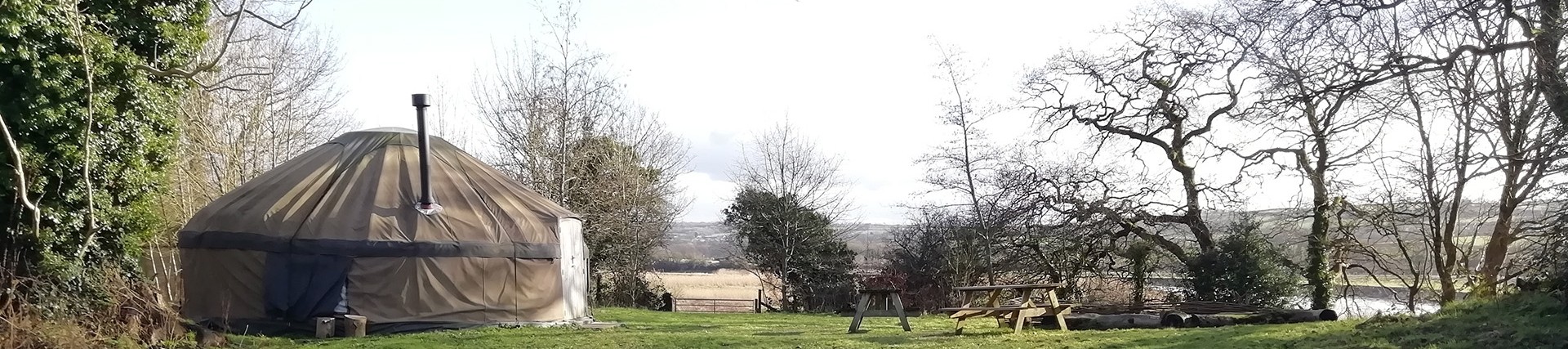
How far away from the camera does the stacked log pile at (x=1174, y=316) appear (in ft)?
38.7

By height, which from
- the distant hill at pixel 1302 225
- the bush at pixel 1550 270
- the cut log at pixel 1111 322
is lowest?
the cut log at pixel 1111 322

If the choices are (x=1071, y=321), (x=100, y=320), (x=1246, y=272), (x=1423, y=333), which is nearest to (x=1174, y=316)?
(x=1071, y=321)

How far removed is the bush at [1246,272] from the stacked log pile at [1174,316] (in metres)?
1.99

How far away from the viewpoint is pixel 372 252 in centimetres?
1270

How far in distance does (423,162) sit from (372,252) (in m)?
1.32

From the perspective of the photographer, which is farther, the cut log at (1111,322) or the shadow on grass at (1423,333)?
the cut log at (1111,322)

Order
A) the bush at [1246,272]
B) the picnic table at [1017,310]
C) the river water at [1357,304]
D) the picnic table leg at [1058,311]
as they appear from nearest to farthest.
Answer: the picnic table at [1017,310] → the picnic table leg at [1058,311] → the river water at [1357,304] → the bush at [1246,272]

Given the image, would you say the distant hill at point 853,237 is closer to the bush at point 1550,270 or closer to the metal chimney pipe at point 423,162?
the metal chimney pipe at point 423,162

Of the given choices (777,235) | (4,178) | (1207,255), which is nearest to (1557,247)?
(1207,255)

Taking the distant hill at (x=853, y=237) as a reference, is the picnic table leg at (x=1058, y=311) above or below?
below

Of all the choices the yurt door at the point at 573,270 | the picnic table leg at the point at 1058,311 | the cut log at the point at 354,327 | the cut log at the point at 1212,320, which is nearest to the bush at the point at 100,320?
the cut log at the point at 354,327

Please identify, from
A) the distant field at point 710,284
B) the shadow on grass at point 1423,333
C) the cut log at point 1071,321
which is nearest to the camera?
the shadow on grass at point 1423,333

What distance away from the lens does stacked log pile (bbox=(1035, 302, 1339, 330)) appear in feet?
38.7

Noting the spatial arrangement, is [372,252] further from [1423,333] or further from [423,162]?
[1423,333]
